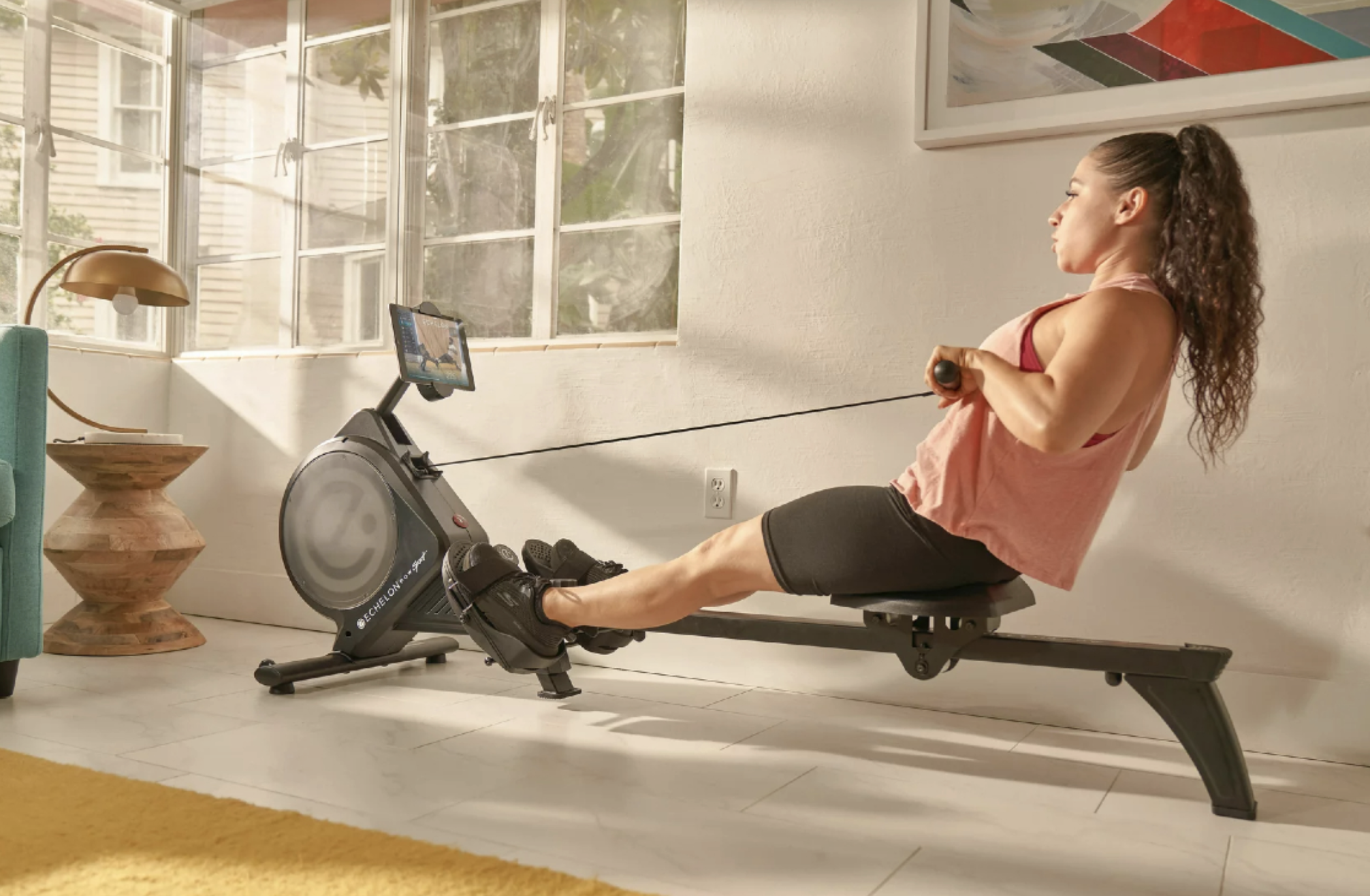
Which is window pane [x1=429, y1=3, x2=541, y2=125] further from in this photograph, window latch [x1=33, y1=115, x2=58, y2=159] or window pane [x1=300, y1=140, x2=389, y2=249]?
window latch [x1=33, y1=115, x2=58, y2=159]

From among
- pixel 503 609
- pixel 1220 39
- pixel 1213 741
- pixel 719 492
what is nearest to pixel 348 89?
pixel 719 492

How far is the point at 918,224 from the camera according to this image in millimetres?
2469

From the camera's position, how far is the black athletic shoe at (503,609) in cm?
207

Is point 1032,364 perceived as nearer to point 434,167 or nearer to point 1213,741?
point 1213,741

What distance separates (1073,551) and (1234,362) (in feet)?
1.25

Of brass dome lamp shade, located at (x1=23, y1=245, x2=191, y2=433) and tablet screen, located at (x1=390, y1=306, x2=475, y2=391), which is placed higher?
brass dome lamp shade, located at (x1=23, y1=245, x2=191, y2=433)

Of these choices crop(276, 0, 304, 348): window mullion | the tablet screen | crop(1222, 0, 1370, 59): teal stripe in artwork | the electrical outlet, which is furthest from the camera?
crop(276, 0, 304, 348): window mullion

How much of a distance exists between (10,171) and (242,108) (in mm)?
748

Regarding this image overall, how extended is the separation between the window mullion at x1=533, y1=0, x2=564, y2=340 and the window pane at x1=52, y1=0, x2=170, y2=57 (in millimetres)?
1591

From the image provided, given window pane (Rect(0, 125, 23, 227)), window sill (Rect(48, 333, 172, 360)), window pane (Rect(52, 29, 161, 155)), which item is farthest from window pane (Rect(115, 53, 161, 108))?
window sill (Rect(48, 333, 172, 360))

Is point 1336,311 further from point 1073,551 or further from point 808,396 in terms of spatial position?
point 808,396

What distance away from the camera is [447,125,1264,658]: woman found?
1.49 meters

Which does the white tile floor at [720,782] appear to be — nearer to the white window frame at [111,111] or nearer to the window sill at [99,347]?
the window sill at [99,347]

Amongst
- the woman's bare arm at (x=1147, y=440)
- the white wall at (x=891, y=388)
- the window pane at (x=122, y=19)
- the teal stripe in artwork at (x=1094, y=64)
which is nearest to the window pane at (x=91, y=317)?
the window pane at (x=122, y=19)
